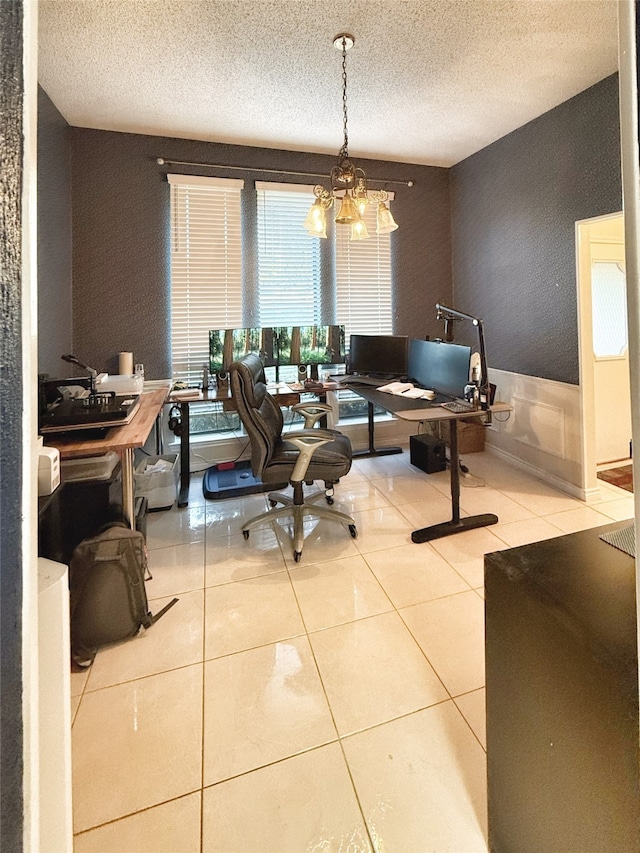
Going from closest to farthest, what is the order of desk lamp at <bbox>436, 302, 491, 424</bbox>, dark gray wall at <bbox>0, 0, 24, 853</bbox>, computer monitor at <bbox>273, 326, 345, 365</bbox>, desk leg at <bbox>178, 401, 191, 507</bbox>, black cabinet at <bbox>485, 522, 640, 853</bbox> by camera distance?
dark gray wall at <bbox>0, 0, 24, 853</bbox> < black cabinet at <bbox>485, 522, 640, 853</bbox> < desk lamp at <bbox>436, 302, 491, 424</bbox> < desk leg at <bbox>178, 401, 191, 507</bbox> < computer monitor at <bbox>273, 326, 345, 365</bbox>

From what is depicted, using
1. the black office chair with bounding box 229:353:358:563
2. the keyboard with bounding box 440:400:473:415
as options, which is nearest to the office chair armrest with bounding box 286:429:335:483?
the black office chair with bounding box 229:353:358:563

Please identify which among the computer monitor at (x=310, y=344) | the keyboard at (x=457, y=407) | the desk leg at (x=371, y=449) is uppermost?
the computer monitor at (x=310, y=344)

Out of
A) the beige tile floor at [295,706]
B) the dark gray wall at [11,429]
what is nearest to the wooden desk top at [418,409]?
the beige tile floor at [295,706]

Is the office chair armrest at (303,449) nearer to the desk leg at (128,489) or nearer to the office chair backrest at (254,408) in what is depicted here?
the office chair backrest at (254,408)

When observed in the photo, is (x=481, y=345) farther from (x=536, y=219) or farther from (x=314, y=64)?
(x=314, y=64)

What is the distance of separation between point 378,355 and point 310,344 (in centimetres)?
62

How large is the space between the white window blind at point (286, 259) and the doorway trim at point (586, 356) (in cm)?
218

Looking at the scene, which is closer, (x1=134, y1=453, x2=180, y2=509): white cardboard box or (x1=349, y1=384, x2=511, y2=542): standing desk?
(x1=349, y1=384, x2=511, y2=542): standing desk

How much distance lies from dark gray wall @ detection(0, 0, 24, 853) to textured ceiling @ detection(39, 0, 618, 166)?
2217mm

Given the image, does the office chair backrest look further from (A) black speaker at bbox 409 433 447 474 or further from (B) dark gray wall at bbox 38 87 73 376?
(A) black speaker at bbox 409 433 447 474

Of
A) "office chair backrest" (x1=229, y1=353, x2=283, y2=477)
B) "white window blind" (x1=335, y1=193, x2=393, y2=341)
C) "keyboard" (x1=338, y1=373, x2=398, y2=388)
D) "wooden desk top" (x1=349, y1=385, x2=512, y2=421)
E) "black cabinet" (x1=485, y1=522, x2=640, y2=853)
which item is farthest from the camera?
"white window blind" (x1=335, y1=193, x2=393, y2=341)

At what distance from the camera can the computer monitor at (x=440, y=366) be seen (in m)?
2.78

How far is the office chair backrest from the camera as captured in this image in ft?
7.25

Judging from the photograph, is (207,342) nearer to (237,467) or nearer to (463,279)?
(237,467)
